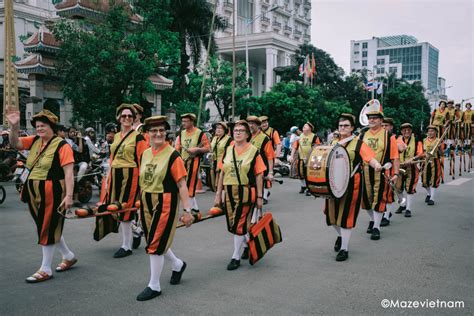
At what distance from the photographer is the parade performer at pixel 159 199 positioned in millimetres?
4941

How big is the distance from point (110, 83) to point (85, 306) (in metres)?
14.4

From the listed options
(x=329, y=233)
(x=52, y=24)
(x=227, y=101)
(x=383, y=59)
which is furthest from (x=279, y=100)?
(x=383, y=59)

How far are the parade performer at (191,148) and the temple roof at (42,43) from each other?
564 inches

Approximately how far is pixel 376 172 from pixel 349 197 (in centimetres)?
157

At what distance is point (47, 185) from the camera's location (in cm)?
554

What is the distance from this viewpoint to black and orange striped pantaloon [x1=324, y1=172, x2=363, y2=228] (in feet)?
21.0

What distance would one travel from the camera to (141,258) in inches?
257

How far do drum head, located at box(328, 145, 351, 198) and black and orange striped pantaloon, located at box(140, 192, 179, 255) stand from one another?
209 cm

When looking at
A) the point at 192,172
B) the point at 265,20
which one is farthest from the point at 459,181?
the point at 265,20

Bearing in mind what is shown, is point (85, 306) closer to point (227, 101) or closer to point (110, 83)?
point (110, 83)

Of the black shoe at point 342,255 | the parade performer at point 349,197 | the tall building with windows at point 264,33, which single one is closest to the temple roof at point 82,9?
the parade performer at point 349,197

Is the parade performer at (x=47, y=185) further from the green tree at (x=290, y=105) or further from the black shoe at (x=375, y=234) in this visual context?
the green tree at (x=290, y=105)

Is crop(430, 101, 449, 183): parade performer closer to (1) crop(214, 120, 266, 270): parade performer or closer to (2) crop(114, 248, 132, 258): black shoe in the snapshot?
(1) crop(214, 120, 266, 270): parade performer

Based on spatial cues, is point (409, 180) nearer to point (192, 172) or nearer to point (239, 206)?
point (192, 172)
